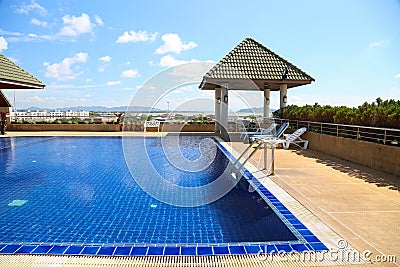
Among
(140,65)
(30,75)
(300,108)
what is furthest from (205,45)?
(30,75)

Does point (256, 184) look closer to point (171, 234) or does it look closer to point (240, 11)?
point (171, 234)

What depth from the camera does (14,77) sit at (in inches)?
573

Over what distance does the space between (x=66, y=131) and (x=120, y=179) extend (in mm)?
13338

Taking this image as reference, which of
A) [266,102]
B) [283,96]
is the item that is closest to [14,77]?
[283,96]

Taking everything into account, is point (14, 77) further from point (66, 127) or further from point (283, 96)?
point (283, 96)

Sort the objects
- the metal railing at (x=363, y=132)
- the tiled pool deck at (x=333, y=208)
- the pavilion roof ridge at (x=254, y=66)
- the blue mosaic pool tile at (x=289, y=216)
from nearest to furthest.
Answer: the tiled pool deck at (x=333, y=208), the blue mosaic pool tile at (x=289, y=216), the metal railing at (x=363, y=132), the pavilion roof ridge at (x=254, y=66)

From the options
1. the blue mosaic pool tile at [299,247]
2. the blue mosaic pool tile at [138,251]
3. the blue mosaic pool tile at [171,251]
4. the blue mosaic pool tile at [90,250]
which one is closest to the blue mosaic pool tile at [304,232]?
the blue mosaic pool tile at [299,247]

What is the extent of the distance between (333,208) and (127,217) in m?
3.05

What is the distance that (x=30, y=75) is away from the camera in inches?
668

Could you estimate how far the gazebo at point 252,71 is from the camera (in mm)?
13422

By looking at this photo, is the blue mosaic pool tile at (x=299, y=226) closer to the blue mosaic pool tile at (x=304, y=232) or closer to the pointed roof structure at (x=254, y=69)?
the blue mosaic pool tile at (x=304, y=232)

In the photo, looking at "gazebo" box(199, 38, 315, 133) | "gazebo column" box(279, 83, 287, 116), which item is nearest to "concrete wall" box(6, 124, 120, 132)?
"gazebo" box(199, 38, 315, 133)

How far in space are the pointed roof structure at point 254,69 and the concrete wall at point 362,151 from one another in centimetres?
376

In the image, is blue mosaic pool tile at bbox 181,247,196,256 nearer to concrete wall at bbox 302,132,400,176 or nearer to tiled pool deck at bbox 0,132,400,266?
tiled pool deck at bbox 0,132,400,266
